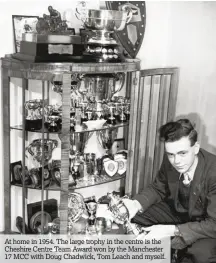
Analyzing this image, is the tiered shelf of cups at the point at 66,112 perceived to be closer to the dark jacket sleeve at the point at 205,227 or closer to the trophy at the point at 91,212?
the trophy at the point at 91,212

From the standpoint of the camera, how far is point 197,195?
8.00 ft

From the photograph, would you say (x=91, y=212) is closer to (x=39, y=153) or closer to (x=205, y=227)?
(x=39, y=153)

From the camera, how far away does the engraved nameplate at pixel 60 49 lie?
8.09 feet

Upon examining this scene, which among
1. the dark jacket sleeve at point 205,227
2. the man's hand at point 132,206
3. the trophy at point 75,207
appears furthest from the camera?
the trophy at point 75,207

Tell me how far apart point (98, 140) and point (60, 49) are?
85cm

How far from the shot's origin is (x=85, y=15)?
8.92 feet

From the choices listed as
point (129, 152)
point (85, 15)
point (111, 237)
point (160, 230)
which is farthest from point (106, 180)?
point (85, 15)

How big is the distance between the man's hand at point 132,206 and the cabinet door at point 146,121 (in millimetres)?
291

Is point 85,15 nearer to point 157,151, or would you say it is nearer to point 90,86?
point 90,86

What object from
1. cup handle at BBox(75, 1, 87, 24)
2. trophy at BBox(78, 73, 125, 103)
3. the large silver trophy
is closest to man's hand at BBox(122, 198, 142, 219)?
trophy at BBox(78, 73, 125, 103)

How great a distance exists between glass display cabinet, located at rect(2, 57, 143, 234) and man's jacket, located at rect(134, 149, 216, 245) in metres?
0.30

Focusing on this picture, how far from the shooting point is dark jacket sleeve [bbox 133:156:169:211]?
262 cm

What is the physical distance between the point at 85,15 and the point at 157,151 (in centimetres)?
115

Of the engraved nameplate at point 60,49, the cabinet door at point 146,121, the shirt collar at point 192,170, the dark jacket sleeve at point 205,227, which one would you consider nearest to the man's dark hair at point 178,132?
the shirt collar at point 192,170
